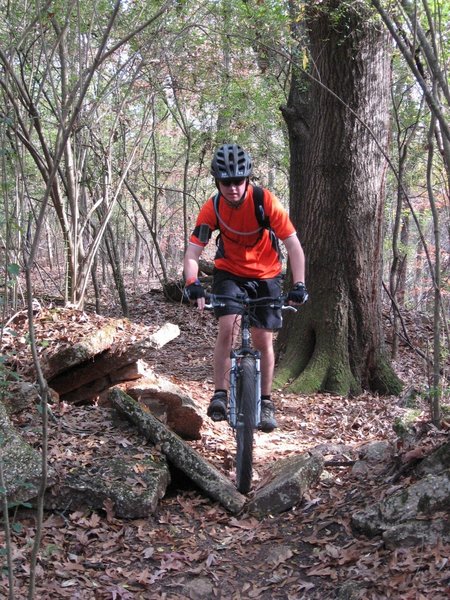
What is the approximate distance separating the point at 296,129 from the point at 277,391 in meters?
3.80

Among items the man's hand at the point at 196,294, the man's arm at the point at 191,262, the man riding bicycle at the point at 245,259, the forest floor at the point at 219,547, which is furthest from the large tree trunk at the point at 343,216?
the man's hand at the point at 196,294

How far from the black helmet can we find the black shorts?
839 millimetres

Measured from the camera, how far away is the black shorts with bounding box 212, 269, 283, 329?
465 centimetres

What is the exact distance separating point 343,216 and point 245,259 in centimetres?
267

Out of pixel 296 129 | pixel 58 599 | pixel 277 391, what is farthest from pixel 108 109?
pixel 58 599

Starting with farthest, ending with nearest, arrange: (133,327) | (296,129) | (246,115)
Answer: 1. (246,115)
2. (296,129)
3. (133,327)

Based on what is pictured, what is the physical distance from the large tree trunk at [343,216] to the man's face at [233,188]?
2.82 metres

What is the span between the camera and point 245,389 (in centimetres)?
441

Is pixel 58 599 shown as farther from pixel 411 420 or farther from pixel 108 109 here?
pixel 108 109

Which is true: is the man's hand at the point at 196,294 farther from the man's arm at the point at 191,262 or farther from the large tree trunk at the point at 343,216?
the large tree trunk at the point at 343,216

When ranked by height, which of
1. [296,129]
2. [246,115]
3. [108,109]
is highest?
[246,115]

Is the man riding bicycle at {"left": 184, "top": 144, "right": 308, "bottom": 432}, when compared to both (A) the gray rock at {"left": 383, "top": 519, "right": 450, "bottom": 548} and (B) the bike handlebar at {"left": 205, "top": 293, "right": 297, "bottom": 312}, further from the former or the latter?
(A) the gray rock at {"left": 383, "top": 519, "right": 450, "bottom": 548}

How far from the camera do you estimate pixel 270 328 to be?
185 inches

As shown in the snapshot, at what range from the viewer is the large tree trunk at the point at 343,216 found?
6.73 meters
